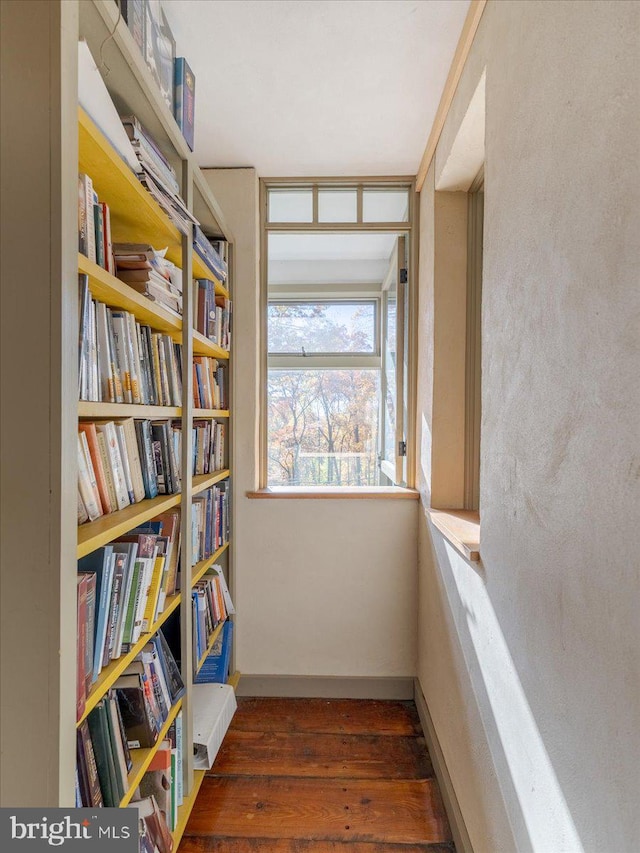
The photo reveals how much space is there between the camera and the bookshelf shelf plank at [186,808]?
132 centimetres

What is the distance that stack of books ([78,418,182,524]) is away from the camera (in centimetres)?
95

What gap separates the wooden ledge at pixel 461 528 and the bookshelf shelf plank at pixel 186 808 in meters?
1.16


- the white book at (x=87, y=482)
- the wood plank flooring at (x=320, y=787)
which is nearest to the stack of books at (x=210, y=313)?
the white book at (x=87, y=482)

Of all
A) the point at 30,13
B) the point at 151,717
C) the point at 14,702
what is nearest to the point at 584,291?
the point at 30,13

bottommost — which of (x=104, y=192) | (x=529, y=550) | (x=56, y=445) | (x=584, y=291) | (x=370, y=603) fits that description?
(x=370, y=603)

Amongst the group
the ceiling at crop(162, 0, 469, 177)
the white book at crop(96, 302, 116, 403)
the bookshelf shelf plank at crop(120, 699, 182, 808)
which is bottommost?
the bookshelf shelf plank at crop(120, 699, 182, 808)

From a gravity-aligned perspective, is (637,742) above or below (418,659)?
above

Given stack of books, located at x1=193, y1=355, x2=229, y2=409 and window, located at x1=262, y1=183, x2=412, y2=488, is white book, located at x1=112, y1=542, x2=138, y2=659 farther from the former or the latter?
window, located at x1=262, y1=183, x2=412, y2=488

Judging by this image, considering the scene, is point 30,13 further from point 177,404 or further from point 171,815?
point 171,815

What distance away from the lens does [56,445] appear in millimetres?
725

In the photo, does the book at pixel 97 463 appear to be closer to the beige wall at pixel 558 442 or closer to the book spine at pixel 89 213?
the book spine at pixel 89 213

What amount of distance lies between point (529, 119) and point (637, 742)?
1054 mm

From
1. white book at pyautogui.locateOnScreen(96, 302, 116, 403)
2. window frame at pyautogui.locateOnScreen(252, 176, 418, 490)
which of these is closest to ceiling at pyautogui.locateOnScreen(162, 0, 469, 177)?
window frame at pyautogui.locateOnScreen(252, 176, 418, 490)

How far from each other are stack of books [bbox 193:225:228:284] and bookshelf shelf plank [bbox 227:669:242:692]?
1787 mm
